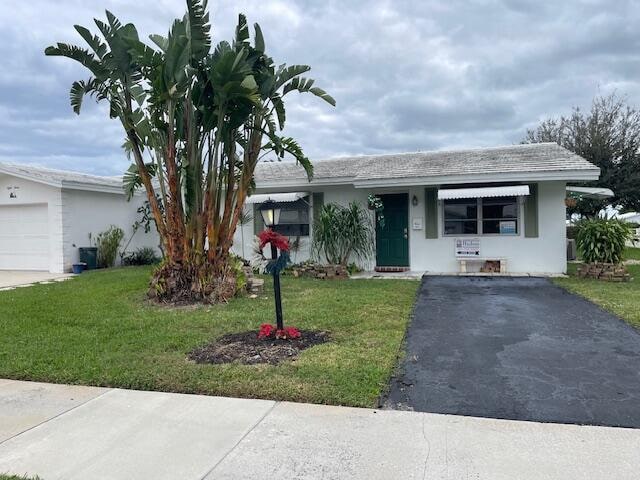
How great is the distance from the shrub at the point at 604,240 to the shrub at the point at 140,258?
13929 mm

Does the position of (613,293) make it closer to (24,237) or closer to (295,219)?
(295,219)

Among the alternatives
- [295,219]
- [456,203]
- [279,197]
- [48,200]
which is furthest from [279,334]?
[48,200]

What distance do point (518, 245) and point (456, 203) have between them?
1.99 meters

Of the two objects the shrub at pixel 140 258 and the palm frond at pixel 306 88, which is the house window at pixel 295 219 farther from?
the shrub at pixel 140 258

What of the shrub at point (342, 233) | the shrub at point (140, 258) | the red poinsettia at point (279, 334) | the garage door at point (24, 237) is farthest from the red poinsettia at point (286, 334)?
the garage door at point (24, 237)

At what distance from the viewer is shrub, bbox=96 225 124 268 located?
15.9 meters

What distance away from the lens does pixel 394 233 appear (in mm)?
13586

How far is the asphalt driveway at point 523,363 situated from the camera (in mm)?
3889

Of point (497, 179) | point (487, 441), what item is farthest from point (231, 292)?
point (497, 179)

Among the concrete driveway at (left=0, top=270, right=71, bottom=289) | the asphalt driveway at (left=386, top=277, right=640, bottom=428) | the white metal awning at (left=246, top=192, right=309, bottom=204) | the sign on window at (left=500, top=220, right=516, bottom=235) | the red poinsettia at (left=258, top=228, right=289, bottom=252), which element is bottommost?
the asphalt driveway at (left=386, top=277, right=640, bottom=428)

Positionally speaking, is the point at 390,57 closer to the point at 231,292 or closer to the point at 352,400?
the point at 231,292

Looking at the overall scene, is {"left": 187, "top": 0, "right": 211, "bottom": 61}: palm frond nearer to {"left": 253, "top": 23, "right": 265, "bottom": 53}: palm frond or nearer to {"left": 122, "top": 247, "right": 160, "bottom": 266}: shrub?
{"left": 253, "top": 23, "right": 265, "bottom": 53}: palm frond

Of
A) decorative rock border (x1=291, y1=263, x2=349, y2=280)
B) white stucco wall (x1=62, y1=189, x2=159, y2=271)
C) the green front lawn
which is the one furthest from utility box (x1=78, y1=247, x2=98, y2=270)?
the green front lawn

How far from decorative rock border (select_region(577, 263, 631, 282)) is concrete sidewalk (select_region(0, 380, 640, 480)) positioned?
8.95m
